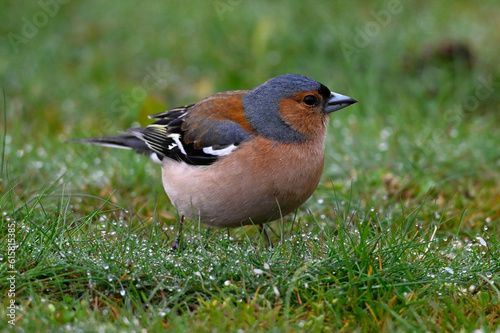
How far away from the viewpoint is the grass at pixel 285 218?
137 inches

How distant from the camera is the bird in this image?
4.40 meters

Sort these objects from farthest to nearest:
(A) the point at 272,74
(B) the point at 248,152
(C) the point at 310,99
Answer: (A) the point at 272,74 → (C) the point at 310,99 → (B) the point at 248,152

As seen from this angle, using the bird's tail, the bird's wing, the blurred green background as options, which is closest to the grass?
the blurred green background

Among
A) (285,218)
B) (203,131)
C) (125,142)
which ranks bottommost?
(285,218)

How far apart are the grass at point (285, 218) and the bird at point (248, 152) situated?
0.63 feet

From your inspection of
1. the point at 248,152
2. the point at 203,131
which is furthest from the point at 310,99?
the point at 203,131

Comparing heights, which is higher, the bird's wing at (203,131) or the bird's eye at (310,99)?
the bird's eye at (310,99)

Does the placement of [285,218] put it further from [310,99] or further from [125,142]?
[125,142]

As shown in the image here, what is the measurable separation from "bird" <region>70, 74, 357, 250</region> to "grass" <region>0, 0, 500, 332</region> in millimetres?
193

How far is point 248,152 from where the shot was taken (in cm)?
448

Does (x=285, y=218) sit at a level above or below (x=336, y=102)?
below

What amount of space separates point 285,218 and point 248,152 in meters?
1.14

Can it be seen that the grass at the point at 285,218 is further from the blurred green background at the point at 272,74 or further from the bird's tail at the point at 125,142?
the bird's tail at the point at 125,142

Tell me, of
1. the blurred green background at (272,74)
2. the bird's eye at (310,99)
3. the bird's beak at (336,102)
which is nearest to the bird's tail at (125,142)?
the blurred green background at (272,74)
